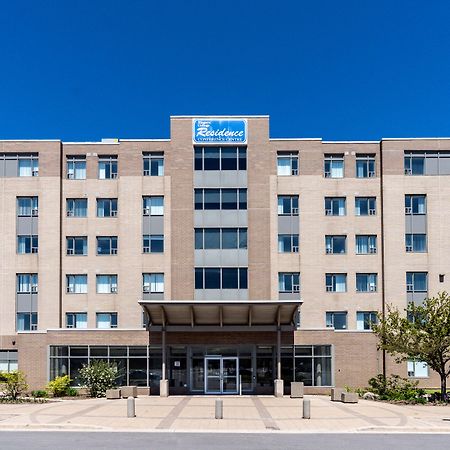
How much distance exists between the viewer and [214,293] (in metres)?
41.7

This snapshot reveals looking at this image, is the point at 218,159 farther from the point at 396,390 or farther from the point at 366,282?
the point at 396,390

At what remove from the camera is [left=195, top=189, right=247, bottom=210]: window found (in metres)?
42.5

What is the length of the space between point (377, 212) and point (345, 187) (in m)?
2.68

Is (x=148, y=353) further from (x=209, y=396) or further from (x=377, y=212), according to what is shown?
(x=377, y=212)

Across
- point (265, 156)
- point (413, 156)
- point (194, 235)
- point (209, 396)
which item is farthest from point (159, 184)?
point (413, 156)

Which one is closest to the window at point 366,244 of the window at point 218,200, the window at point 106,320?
the window at point 218,200

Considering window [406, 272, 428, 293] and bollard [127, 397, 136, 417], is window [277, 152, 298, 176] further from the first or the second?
bollard [127, 397, 136, 417]

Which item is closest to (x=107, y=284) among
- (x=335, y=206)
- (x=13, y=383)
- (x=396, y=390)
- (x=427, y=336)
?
(x=13, y=383)

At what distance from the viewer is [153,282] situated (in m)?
42.3

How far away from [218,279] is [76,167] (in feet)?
39.8

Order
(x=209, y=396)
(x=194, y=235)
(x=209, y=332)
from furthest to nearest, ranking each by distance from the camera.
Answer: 1. (x=194, y=235)
2. (x=209, y=332)
3. (x=209, y=396)

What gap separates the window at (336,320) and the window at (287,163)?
9569 millimetres

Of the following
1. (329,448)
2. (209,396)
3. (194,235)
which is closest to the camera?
(329,448)

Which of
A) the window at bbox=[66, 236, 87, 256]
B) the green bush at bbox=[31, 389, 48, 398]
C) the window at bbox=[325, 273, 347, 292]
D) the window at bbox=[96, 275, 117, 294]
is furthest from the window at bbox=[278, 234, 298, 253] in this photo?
the green bush at bbox=[31, 389, 48, 398]
